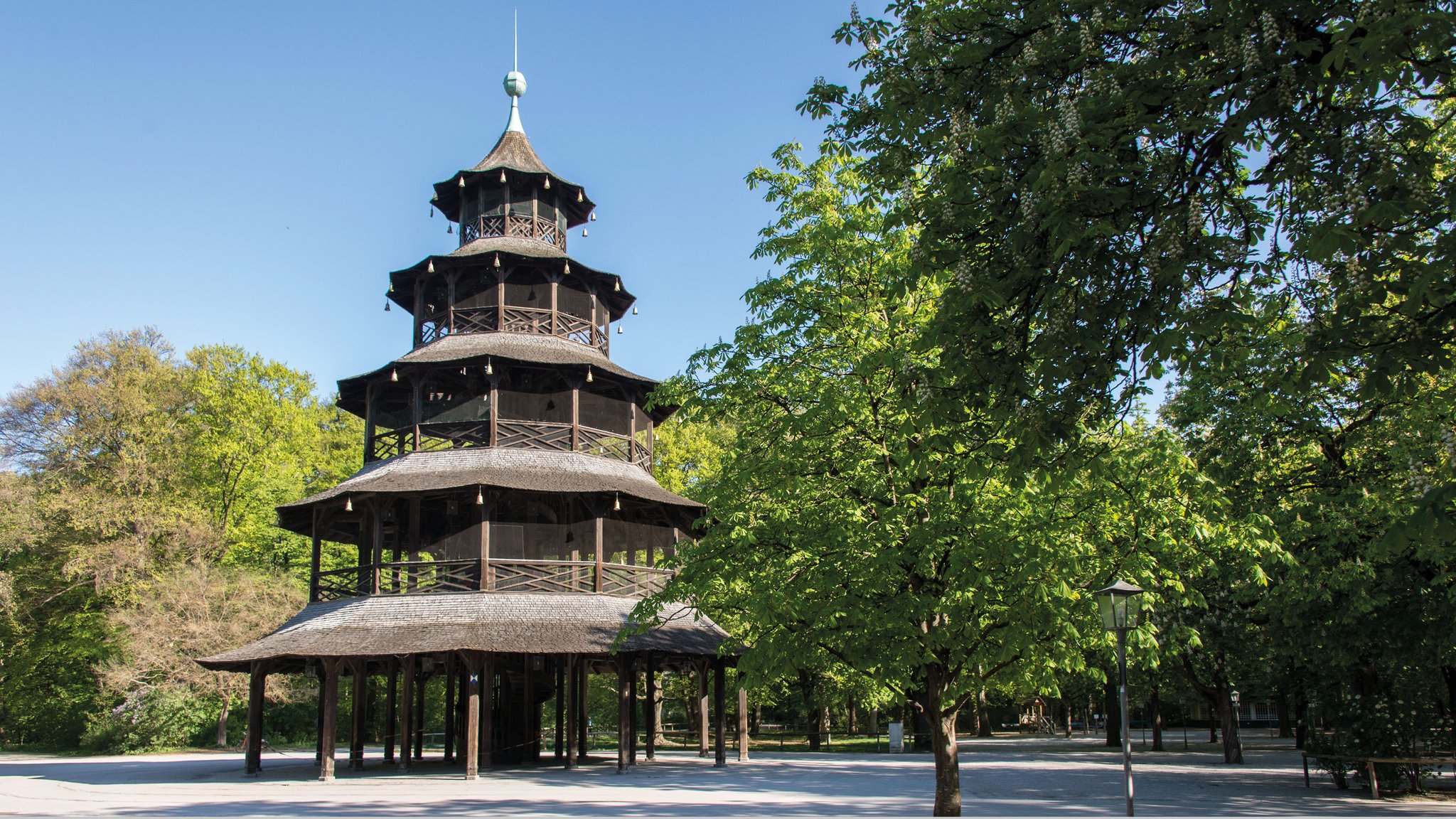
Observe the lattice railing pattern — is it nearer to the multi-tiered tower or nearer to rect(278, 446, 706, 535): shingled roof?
the multi-tiered tower

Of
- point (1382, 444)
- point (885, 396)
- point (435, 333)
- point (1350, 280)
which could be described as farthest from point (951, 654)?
point (435, 333)

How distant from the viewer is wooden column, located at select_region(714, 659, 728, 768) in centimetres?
2648

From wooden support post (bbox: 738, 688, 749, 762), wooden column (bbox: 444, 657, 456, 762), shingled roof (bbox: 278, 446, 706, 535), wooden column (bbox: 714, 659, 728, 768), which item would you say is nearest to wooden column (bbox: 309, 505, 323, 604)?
shingled roof (bbox: 278, 446, 706, 535)

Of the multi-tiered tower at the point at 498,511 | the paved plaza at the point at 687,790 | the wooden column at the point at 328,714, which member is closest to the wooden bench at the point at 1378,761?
the paved plaza at the point at 687,790

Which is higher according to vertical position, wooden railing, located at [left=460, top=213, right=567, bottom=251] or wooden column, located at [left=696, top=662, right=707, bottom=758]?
wooden railing, located at [left=460, top=213, right=567, bottom=251]

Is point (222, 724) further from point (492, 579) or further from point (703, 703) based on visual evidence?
point (703, 703)

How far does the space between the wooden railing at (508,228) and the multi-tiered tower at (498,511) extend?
56 mm

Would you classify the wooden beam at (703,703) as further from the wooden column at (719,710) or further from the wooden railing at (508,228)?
the wooden railing at (508,228)

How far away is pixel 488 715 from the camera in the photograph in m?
28.1

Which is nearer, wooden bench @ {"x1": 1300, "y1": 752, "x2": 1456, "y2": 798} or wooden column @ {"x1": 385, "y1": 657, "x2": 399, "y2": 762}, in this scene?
wooden bench @ {"x1": 1300, "y1": 752, "x2": 1456, "y2": 798}

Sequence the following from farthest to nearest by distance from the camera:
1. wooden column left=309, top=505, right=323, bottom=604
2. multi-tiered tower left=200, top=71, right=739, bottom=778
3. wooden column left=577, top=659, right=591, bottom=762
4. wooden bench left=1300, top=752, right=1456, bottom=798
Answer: wooden column left=577, top=659, right=591, bottom=762, wooden column left=309, top=505, right=323, bottom=604, multi-tiered tower left=200, top=71, right=739, bottom=778, wooden bench left=1300, top=752, right=1456, bottom=798

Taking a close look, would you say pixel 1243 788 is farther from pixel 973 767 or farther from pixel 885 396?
pixel 885 396

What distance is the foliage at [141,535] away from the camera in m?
38.4

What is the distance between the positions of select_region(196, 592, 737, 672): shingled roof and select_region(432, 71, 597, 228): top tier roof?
13.7 meters
